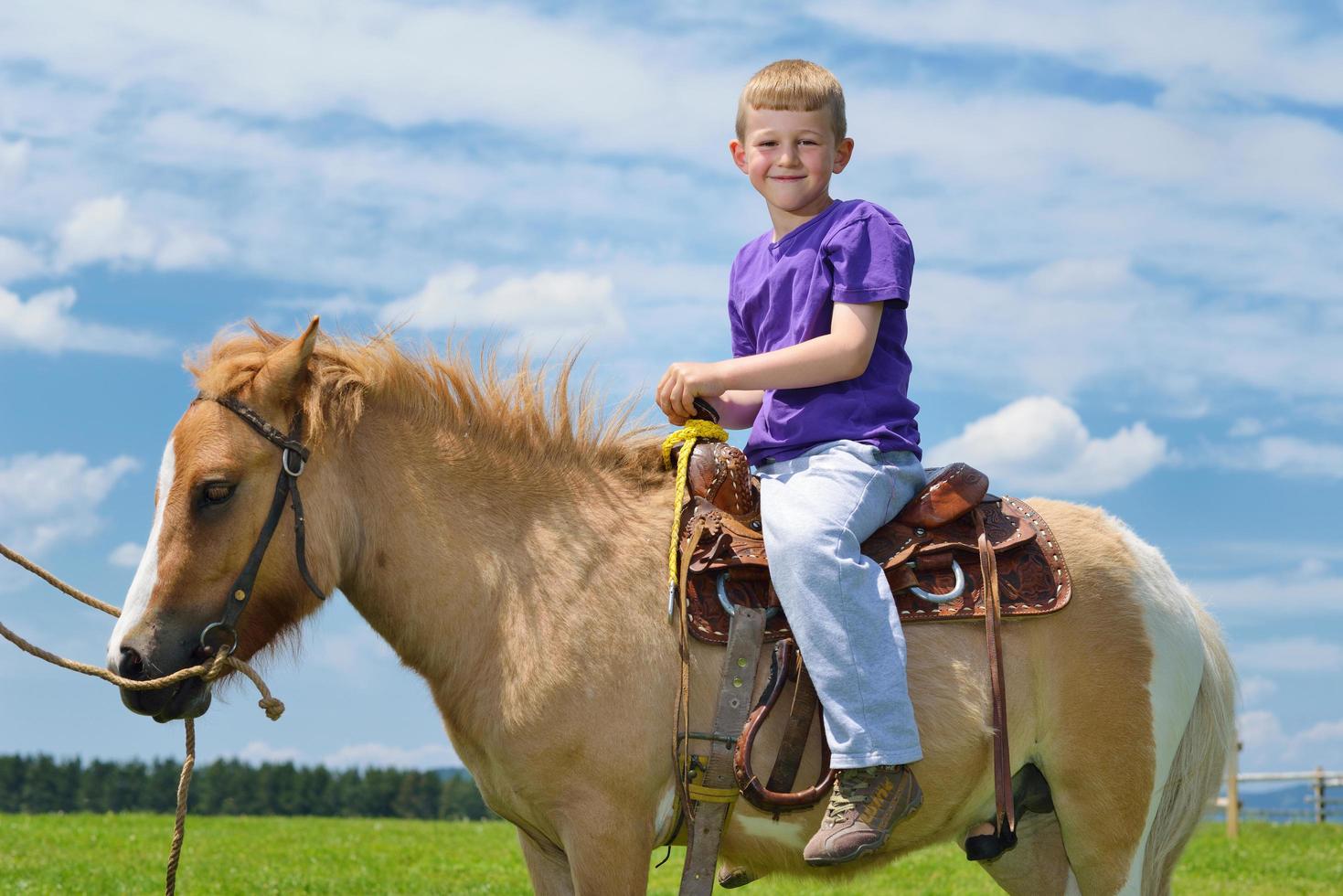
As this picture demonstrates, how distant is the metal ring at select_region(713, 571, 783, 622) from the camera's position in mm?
4102

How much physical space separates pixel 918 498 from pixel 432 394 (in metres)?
1.91

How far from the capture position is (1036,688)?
4387 millimetres

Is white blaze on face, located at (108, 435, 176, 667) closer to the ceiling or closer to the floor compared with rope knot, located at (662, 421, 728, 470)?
closer to the floor

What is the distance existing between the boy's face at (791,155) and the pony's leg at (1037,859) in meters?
2.72

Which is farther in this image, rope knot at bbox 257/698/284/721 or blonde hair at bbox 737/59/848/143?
blonde hair at bbox 737/59/848/143

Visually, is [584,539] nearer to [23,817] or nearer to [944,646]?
[944,646]

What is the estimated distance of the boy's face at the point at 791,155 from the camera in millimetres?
4535

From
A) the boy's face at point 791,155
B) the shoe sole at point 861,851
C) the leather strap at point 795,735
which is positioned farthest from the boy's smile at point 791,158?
the shoe sole at point 861,851

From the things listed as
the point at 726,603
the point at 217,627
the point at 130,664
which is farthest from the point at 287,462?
the point at 726,603

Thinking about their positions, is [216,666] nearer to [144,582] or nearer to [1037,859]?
[144,582]

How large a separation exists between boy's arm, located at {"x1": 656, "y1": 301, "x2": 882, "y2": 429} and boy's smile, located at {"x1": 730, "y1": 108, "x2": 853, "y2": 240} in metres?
0.58

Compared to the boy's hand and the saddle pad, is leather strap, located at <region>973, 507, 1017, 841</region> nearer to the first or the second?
the saddle pad

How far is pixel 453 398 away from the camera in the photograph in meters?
4.41

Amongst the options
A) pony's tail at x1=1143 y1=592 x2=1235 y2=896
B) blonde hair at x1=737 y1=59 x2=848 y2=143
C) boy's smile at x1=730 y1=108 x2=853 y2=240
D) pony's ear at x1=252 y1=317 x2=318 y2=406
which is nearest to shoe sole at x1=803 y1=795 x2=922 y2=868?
pony's tail at x1=1143 y1=592 x2=1235 y2=896
